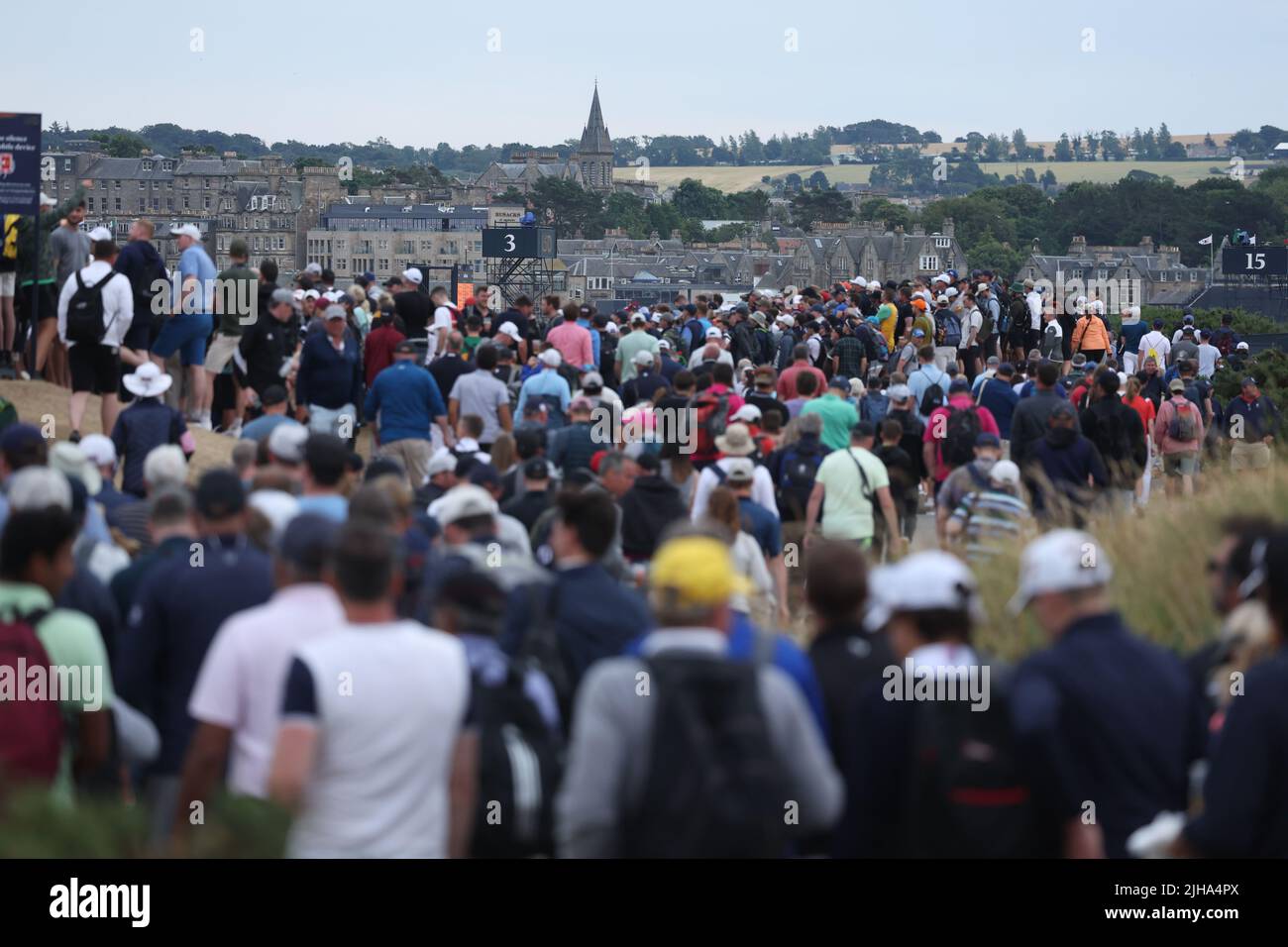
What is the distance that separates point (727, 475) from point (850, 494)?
1.38 metres

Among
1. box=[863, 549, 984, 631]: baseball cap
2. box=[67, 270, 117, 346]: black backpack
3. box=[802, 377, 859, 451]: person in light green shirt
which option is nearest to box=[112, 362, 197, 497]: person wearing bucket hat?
box=[67, 270, 117, 346]: black backpack

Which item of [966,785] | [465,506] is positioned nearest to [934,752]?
[966,785]

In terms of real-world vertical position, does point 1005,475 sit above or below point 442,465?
below

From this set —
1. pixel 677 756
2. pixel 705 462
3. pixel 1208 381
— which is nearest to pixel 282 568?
pixel 677 756

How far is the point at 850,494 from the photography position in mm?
12141

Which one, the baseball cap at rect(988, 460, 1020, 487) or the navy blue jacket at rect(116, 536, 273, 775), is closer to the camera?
the navy blue jacket at rect(116, 536, 273, 775)

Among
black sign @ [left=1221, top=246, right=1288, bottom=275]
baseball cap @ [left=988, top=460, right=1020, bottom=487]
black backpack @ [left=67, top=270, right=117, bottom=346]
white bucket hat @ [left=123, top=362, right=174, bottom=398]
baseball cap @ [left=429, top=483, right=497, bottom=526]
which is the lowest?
baseball cap @ [left=988, top=460, right=1020, bottom=487]

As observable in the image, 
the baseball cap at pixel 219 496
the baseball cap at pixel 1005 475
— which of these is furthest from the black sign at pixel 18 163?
the baseball cap at pixel 219 496

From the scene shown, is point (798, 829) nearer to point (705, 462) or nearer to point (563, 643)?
point (563, 643)

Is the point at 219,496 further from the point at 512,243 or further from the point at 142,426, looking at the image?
the point at 512,243

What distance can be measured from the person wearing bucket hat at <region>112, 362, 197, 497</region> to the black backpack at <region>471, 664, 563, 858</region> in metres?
5.91

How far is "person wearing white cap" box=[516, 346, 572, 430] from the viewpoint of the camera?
14303mm

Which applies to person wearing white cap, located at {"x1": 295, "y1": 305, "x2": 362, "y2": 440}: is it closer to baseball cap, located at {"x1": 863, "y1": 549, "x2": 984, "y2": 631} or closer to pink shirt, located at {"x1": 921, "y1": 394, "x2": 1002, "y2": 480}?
pink shirt, located at {"x1": 921, "y1": 394, "x2": 1002, "y2": 480}

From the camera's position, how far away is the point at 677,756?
4965 millimetres
